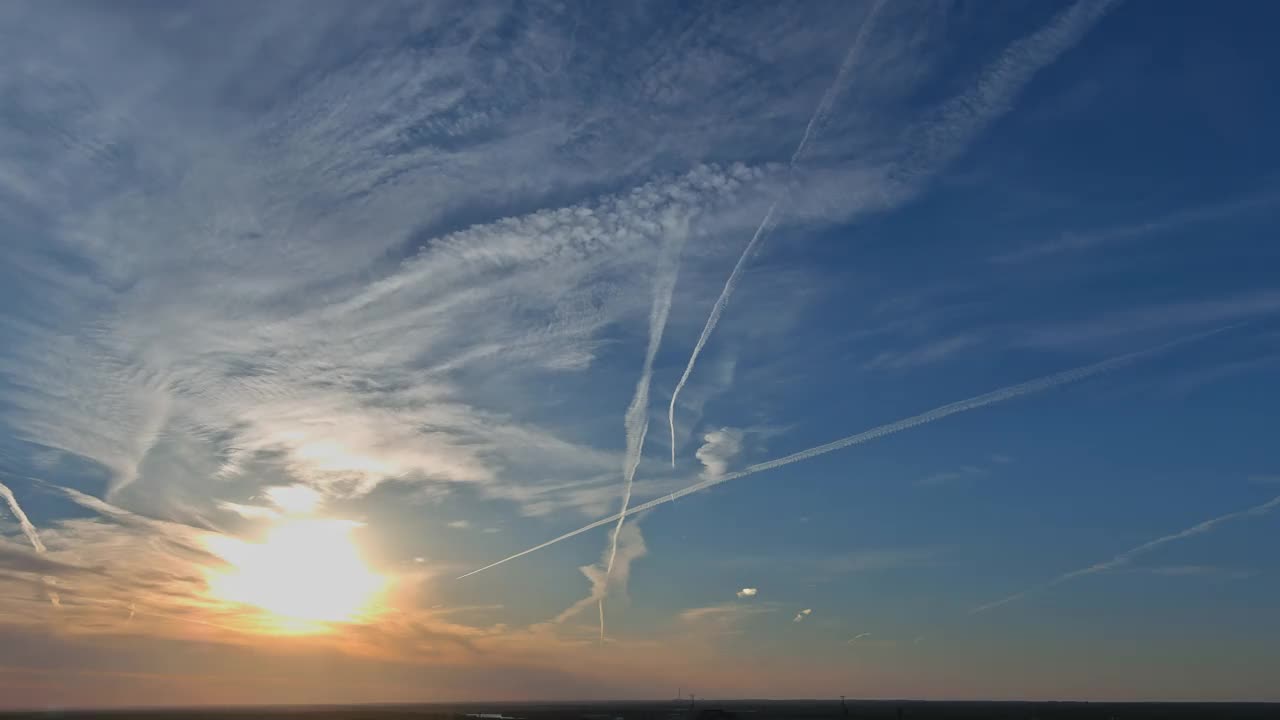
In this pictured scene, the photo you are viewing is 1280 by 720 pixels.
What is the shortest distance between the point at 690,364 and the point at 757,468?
85.2ft

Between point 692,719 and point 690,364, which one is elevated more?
point 690,364

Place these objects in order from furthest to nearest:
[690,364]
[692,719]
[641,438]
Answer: [692,719] < [641,438] < [690,364]

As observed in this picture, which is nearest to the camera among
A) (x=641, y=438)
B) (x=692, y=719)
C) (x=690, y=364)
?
(x=690, y=364)

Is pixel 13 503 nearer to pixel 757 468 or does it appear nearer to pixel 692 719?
pixel 757 468

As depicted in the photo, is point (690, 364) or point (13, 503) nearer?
point (690, 364)

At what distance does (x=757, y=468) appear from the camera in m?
132

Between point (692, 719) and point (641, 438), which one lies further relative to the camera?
point (692, 719)

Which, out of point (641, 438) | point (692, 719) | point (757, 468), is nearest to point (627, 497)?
point (641, 438)

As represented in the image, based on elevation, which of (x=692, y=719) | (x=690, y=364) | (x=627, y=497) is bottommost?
(x=692, y=719)

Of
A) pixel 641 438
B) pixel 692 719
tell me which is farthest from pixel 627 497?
pixel 692 719

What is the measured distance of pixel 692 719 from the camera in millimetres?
199250

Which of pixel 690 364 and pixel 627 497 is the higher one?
pixel 690 364

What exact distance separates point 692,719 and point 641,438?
10570 cm

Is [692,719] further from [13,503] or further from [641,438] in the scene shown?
[13,503]
